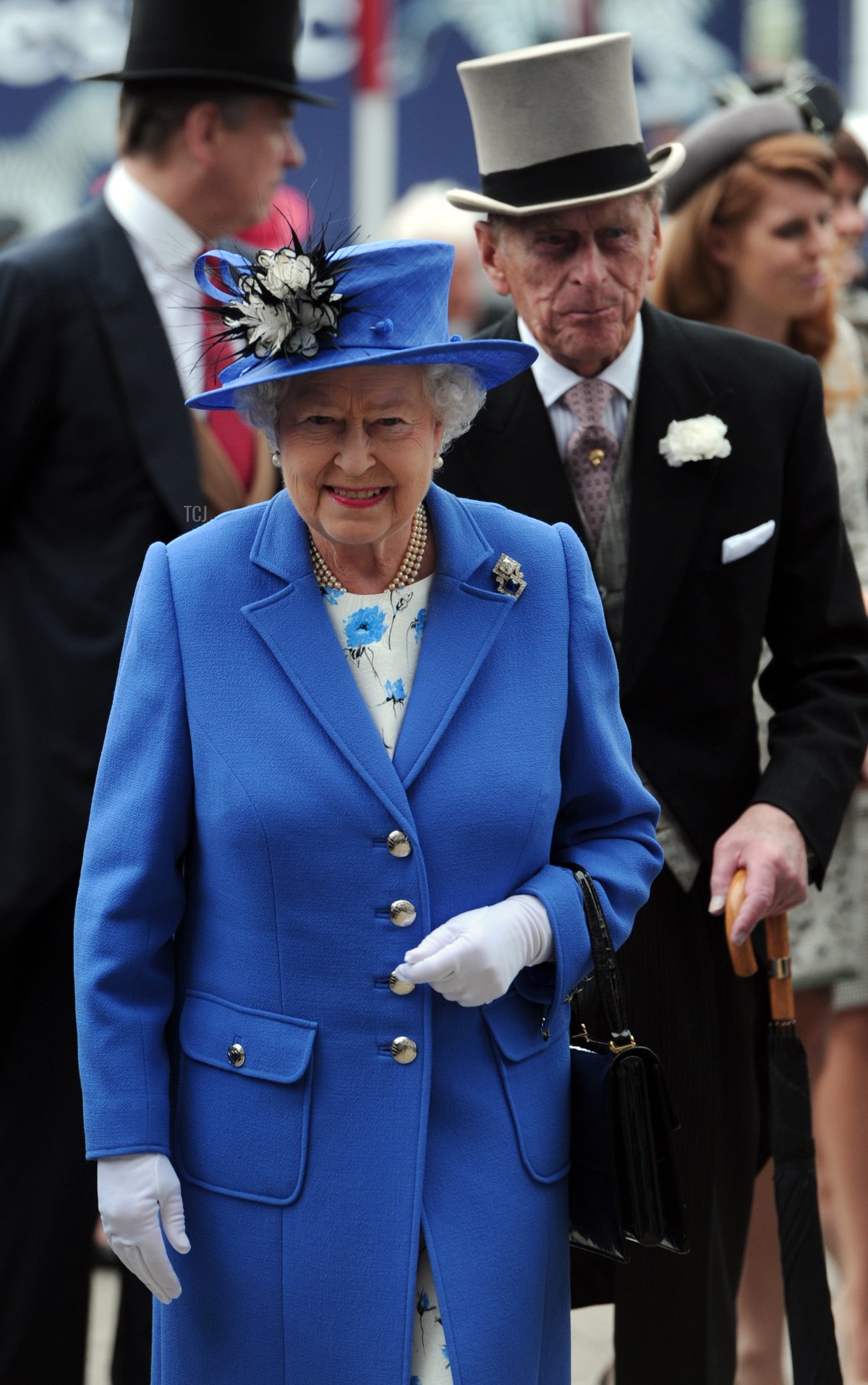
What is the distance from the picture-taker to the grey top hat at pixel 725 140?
3.92 metres

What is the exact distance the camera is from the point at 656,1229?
2281mm

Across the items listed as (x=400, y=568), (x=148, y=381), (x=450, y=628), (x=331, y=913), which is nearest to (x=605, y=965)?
(x=331, y=913)

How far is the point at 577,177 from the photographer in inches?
115

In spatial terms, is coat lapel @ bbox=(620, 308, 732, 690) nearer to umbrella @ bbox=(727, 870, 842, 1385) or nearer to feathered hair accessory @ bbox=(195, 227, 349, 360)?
umbrella @ bbox=(727, 870, 842, 1385)

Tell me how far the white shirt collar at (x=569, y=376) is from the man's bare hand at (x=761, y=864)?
0.71 meters

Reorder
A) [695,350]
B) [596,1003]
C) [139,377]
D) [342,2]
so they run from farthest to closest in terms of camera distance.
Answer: [342,2] < [139,377] < [695,350] < [596,1003]

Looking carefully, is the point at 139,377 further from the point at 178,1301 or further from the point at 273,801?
the point at 178,1301

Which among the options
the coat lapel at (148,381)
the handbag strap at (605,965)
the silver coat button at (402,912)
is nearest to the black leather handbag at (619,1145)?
the handbag strap at (605,965)

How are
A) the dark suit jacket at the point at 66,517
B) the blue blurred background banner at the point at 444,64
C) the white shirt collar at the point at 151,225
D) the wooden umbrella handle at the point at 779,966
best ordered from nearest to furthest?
the wooden umbrella handle at the point at 779,966 < the dark suit jacket at the point at 66,517 < the white shirt collar at the point at 151,225 < the blue blurred background banner at the point at 444,64

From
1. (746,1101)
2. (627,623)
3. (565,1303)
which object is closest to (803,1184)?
(746,1101)

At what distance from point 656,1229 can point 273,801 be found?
2.35ft

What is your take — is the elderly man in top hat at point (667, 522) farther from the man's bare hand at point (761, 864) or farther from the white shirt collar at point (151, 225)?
the white shirt collar at point (151, 225)

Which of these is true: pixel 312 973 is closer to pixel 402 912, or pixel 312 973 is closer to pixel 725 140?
pixel 402 912

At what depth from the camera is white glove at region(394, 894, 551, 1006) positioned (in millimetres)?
2117
